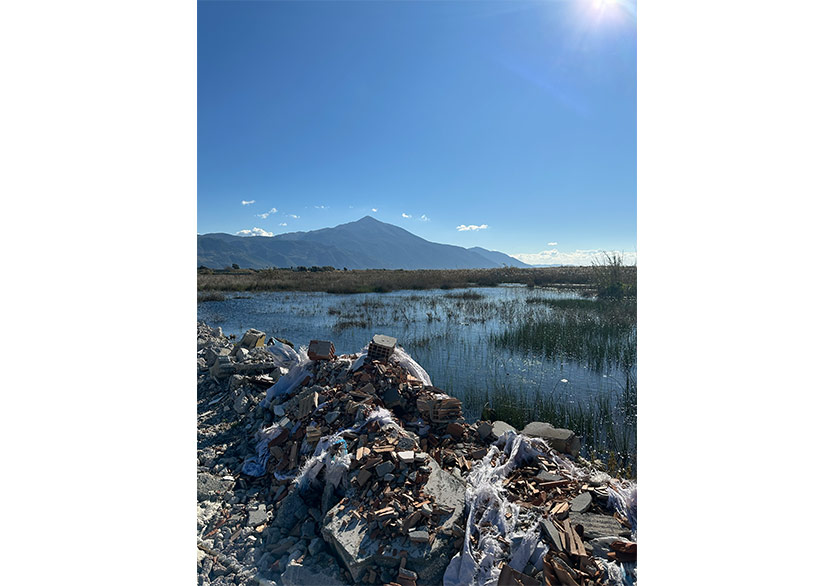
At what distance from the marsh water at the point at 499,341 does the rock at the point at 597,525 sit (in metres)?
2.25

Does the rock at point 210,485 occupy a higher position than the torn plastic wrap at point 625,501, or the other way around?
the torn plastic wrap at point 625,501

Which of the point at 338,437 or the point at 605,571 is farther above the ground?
the point at 338,437

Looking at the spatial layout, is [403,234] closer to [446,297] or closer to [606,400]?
[446,297]

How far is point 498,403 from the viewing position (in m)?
5.77

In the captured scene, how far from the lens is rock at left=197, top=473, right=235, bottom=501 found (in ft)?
11.0

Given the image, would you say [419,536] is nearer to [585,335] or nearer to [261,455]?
[261,455]

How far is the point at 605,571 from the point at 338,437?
2207 millimetres

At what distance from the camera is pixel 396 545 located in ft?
7.89

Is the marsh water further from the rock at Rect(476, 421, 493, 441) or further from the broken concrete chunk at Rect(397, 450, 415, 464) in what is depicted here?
the broken concrete chunk at Rect(397, 450, 415, 464)

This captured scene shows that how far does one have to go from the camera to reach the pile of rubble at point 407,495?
2.30 m

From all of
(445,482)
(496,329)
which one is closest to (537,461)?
(445,482)

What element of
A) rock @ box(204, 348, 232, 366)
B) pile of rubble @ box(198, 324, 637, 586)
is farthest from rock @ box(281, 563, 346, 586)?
rock @ box(204, 348, 232, 366)

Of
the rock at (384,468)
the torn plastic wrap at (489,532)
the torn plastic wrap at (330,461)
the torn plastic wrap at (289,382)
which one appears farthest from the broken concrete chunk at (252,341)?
the torn plastic wrap at (489,532)

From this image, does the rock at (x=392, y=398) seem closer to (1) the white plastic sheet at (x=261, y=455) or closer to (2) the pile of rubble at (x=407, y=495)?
(2) the pile of rubble at (x=407, y=495)
